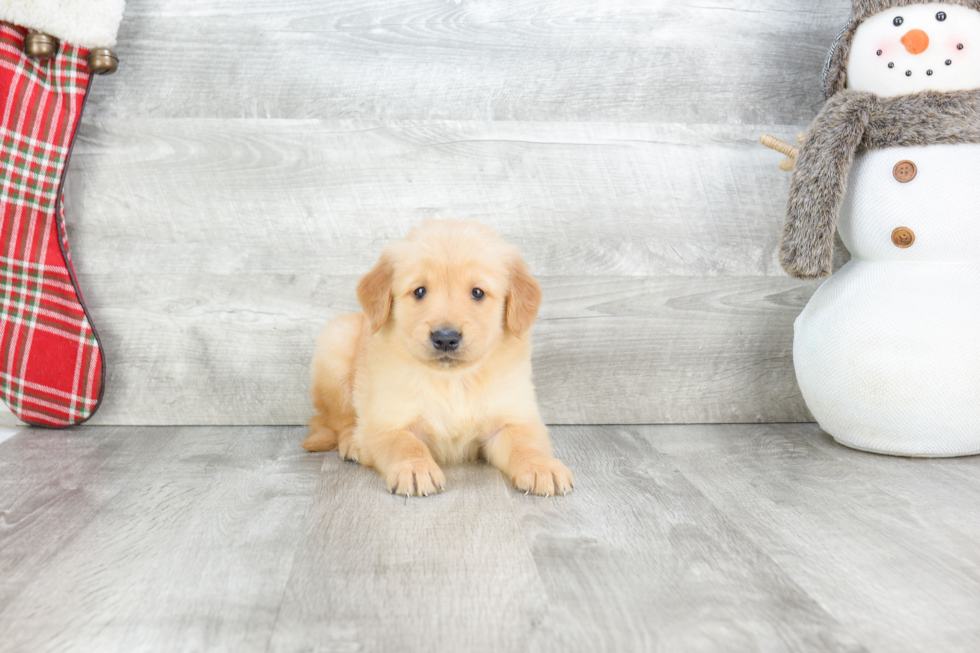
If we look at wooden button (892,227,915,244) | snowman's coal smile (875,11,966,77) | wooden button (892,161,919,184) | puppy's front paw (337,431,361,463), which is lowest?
puppy's front paw (337,431,361,463)

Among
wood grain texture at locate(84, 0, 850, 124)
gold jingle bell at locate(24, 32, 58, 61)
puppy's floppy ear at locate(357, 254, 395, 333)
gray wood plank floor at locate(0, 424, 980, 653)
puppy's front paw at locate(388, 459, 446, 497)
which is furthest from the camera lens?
wood grain texture at locate(84, 0, 850, 124)

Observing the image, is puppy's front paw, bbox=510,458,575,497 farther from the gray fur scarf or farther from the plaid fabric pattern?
the plaid fabric pattern

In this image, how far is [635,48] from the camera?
86.4 inches

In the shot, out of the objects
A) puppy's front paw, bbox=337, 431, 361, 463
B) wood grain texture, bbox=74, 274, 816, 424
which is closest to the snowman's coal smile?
wood grain texture, bbox=74, 274, 816, 424

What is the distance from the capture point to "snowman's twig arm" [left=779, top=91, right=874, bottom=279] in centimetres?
185

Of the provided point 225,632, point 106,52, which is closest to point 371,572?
point 225,632

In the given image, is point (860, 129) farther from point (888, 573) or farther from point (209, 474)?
point (209, 474)

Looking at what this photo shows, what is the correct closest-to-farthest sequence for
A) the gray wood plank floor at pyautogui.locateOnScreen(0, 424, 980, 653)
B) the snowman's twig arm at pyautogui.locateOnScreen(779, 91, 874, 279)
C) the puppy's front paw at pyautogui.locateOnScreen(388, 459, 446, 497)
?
the gray wood plank floor at pyautogui.locateOnScreen(0, 424, 980, 653) → the puppy's front paw at pyautogui.locateOnScreen(388, 459, 446, 497) → the snowman's twig arm at pyautogui.locateOnScreen(779, 91, 874, 279)

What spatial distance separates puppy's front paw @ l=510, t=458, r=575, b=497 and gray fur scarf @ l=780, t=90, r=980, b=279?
814mm

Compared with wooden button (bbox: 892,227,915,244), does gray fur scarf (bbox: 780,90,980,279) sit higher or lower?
higher

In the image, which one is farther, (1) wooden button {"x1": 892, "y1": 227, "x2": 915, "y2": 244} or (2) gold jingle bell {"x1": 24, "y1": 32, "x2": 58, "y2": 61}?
(2) gold jingle bell {"x1": 24, "y1": 32, "x2": 58, "y2": 61}

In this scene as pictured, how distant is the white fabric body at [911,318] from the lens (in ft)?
5.95

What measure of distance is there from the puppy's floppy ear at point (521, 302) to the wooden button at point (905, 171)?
945 mm

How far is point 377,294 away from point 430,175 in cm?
56
